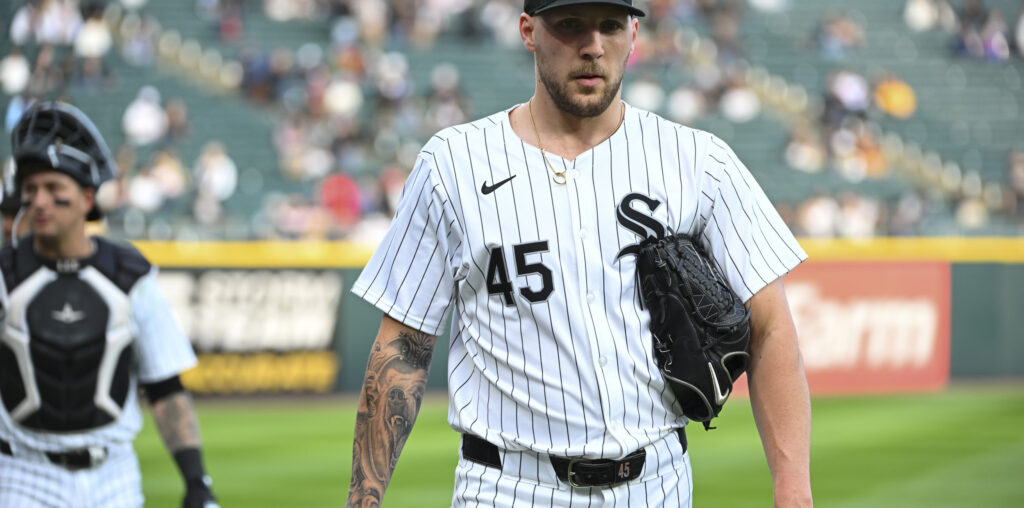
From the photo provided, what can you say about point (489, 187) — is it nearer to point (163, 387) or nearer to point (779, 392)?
point (779, 392)

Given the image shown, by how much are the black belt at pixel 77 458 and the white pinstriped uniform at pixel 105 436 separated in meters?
0.01

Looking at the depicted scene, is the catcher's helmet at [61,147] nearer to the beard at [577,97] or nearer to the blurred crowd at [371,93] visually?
the beard at [577,97]

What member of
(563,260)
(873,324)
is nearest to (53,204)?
(563,260)

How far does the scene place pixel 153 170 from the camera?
55.3 feet

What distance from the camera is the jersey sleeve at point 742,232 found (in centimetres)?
310

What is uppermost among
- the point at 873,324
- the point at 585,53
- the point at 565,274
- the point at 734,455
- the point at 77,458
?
the point at 585,53

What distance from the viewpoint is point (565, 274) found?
3.05 meters

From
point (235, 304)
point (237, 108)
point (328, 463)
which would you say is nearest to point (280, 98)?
point (237, 108)

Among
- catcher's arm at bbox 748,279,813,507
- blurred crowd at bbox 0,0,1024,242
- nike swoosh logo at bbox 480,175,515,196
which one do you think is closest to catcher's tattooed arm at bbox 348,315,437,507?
nike swoosh logo at bbox 480,175,515,196

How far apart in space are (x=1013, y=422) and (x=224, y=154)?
33.6 feet

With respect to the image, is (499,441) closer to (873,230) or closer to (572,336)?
(572,336)

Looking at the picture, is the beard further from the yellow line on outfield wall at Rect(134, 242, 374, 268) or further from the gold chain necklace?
the yellow line on outfield wall at Rect(134, 242, 374, 268)

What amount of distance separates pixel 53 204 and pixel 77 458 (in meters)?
0.82

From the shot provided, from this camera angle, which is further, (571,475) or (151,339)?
(151,339)
